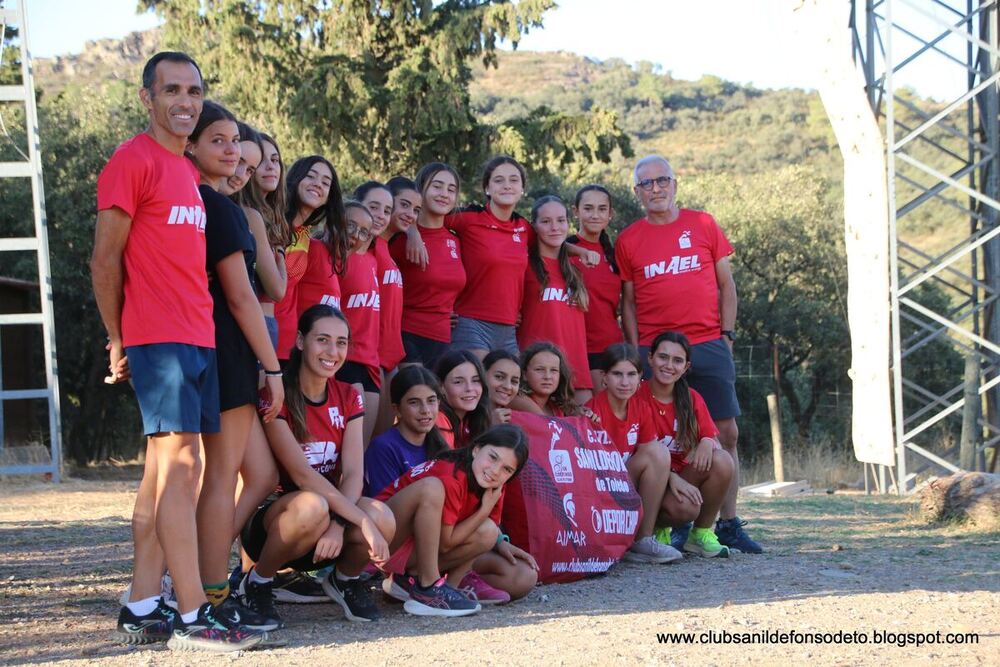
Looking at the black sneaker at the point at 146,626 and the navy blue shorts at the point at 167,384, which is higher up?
the navy blue shorts at the point at 167,384

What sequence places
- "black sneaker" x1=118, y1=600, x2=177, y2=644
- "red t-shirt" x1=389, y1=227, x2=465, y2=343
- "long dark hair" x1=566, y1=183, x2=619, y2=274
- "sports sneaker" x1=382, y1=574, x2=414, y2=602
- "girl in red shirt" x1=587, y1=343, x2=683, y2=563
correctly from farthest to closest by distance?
"long dark hair" x1=566, y1=183, x2=619, y2=274
"red t-shirt" x1=389, y1=227, x2=465, y2=343
"girl in red shirt" x1=587, y1=343, x2=683, y2=563
"sports sneaker" x1=382, y1=574, x2=414, y2=602
"black sneaker" x1=118, y1=600, x2=177, y2=644

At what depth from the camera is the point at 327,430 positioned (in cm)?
494

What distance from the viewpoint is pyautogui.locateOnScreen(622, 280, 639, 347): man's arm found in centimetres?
716

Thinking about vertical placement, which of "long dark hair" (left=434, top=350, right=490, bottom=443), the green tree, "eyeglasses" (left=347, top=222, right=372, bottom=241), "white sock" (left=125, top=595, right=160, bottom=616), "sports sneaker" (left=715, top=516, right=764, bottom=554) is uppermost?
the green tree

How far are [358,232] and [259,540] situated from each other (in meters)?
1.75

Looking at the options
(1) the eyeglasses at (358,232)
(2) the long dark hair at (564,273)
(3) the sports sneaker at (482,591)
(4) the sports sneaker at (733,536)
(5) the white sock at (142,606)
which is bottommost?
(4) the sports sneaker at (733,536)

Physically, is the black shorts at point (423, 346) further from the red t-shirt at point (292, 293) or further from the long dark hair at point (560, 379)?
the red t-shirt at point (292, 293)

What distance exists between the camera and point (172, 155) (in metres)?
4.16

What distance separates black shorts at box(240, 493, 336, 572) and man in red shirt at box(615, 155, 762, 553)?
2774 millimetres

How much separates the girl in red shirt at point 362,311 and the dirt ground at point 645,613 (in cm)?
114

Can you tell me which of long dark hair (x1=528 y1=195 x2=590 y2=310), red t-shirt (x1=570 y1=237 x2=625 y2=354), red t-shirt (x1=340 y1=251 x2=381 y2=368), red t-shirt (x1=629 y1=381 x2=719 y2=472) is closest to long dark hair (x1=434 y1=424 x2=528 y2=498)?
red t-shirt (x1=340 y1=251 x2=381 y2=368)

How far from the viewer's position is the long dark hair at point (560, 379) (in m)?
6.29

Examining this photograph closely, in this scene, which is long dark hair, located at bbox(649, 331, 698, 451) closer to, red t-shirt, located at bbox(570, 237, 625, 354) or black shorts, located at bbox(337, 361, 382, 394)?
red t-shirt, located at bbox(570, 237, 625, 354)

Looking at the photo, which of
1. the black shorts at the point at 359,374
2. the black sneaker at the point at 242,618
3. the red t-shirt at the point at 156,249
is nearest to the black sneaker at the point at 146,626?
the black sneaker at the point at 242,618
